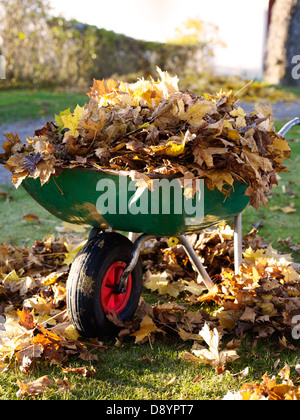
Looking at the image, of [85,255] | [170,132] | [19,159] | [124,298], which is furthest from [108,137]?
[124,298]

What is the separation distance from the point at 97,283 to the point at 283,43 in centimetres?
1021

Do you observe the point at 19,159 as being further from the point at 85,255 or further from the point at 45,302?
Answer: the point at 45,302

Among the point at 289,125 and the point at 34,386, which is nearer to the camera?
the point at 34,386

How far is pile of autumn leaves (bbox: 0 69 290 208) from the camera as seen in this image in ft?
6.43

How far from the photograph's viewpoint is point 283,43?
10.9m

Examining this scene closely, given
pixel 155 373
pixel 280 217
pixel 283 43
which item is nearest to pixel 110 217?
pixel 155 373

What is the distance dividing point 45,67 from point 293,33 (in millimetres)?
5631

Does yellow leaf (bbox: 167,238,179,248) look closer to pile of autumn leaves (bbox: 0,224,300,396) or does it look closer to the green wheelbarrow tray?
pile of autumn leaves (bbox: 0,224,300,396)

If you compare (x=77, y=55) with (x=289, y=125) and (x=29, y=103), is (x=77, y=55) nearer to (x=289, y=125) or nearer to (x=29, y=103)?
(x=29, y=103)

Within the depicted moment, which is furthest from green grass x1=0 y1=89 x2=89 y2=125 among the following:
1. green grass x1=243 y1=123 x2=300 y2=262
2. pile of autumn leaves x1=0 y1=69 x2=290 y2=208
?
pile of autumn leaves x1=0 y1=69 x2=290 y2=208

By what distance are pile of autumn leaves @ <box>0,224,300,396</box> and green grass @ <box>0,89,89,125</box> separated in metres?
4.37
